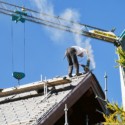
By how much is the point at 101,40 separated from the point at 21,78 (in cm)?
1971

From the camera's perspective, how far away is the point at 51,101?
15195 mm

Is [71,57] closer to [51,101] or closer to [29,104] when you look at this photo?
[29,104]

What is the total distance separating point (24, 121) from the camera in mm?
14039

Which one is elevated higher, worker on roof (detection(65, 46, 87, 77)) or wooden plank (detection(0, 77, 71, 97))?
worker on roof (detection(65, 46, 87, 77))

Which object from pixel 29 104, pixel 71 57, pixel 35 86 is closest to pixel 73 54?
pixel 71 57

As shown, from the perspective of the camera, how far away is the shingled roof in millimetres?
14391

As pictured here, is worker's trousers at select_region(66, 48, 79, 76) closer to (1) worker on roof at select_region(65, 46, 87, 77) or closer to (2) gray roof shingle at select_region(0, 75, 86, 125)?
(1) worker on roof at select_region(65, 46, 87, 77)

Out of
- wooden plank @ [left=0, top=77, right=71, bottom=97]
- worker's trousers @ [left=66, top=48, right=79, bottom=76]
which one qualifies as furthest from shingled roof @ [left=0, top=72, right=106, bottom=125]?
worker's trousers @ [left=66, top=48, right=79, bottom=76]

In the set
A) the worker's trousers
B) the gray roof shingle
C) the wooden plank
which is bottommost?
the gray roof shingle

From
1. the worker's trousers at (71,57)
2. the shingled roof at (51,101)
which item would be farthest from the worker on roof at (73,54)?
the shingled roof at (51,101)

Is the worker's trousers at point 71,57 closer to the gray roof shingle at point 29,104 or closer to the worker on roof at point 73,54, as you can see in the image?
the worker on roof at point 73,54

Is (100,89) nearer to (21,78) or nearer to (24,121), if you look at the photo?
(24,121)

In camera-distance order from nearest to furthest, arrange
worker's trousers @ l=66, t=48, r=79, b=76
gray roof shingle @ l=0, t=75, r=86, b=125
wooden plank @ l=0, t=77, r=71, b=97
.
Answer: gray roof shingle @ l=0, t=75, r=86, b=125 → wooden plank @ l=0, t=77, r=71, b=97 → worker's trousers @ l=66, t=48, r=79, b=76

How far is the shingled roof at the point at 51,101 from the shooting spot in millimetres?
14391
